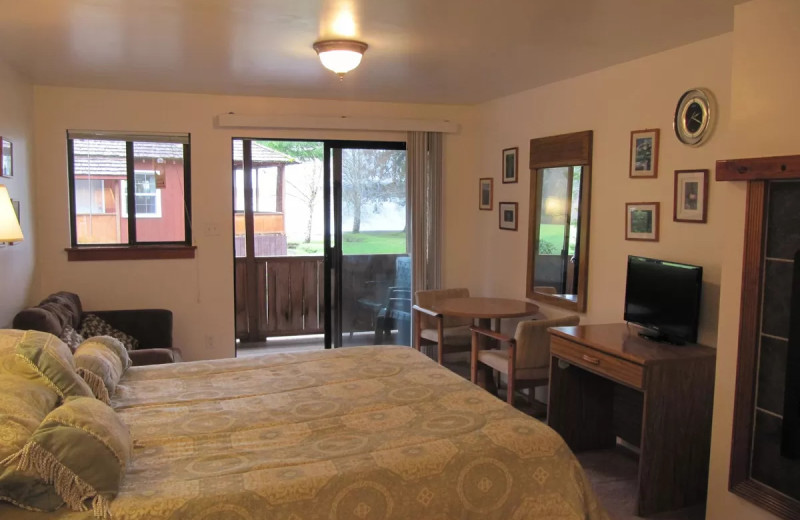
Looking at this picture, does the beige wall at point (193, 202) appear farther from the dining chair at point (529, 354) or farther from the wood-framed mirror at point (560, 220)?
the dining chair at point (529, 354)

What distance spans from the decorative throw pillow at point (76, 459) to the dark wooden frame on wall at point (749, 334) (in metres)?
2.57

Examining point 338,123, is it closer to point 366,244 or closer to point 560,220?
point 366,244

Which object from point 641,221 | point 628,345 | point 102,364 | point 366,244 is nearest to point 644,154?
point 641,221

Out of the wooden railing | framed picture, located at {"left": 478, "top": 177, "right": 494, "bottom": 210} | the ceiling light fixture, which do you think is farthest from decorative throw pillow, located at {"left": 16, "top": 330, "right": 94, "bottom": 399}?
the wooden railing

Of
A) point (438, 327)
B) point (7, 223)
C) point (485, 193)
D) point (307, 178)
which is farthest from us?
point (307, 178)

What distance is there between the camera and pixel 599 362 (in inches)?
134

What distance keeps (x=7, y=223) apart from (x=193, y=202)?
232 cm

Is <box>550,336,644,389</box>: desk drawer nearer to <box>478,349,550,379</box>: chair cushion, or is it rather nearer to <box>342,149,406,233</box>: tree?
<box>478,349,550,379</box>: chair cushion

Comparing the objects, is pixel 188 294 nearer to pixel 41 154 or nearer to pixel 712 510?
pixel 41 154

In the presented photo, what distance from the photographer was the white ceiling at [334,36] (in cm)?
291

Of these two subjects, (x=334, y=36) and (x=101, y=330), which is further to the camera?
(x=101, y=330)

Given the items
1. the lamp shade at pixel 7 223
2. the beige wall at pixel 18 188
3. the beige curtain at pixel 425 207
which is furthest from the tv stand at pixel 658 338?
the beige wall at pixel 18 188

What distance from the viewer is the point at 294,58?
3.96 metres

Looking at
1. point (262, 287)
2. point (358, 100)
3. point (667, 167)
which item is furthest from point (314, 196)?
point (667, 167)
